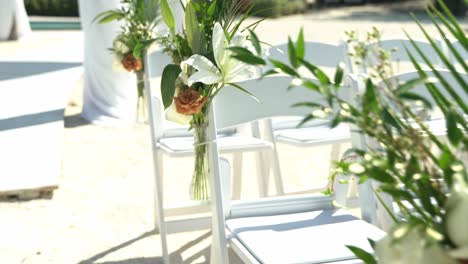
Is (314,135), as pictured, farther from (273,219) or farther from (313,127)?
(273,219)

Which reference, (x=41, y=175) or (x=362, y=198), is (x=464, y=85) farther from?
(x=41, y=175)

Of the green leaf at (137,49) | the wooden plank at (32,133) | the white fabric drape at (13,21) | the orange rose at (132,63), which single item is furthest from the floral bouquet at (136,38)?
the white fabric drape at (13,21)

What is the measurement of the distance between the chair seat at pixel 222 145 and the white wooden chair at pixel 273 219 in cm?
82

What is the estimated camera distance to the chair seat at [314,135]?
4.07 metres

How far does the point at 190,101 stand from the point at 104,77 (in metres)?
4.23

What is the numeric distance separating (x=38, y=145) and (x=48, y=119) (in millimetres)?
970

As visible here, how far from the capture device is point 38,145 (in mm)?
6176

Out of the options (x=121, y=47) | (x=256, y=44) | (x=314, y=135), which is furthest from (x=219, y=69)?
(x=121, y=47)

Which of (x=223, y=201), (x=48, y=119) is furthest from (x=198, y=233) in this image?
(x=48, y=119)

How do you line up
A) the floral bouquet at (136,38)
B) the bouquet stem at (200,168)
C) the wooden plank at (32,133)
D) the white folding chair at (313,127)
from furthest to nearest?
the wooden plank at (32,133) → the floral bouquet at (136,38) → the white folding chair at (313,127) → the bouquet stem at (200,168)

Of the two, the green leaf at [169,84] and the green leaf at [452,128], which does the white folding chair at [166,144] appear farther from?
the green leaf at [452,128]

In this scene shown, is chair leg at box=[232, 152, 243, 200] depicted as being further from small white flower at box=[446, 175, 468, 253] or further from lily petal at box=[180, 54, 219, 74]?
small white flower at box=[446, 175, 468, 253]

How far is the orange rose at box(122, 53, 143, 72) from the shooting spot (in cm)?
473

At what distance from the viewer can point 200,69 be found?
2.81 meters
